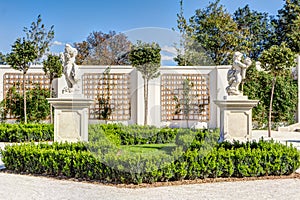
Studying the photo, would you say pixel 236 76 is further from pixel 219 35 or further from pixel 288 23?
pixel 288 23

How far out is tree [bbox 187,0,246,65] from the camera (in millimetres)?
19906

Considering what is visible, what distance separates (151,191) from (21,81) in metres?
12.1

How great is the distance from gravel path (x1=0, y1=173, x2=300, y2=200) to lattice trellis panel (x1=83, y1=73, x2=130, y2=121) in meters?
2.63

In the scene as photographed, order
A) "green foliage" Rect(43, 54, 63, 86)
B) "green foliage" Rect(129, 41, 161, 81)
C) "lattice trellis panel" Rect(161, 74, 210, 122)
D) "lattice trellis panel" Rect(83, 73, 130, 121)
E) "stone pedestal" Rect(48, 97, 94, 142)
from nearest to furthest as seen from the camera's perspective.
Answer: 1. "green foliage" Rect(129, 41, 161, 81)
2. "stone pedestal" Rect(48, 97, 94, 142)
3. "lattice trellis panel" Rect(83, 73, 130, 121)
4. "green foliage" Rect(43, 54, 63, 86)
5. "lattice trellis panel" Rect(161, 74, 210, 122)

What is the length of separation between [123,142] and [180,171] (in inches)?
189

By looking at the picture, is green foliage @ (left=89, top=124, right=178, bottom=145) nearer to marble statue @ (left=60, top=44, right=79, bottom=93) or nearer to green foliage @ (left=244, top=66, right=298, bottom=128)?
marble statue @ (left=60, top=44, right=79, bottom=93)

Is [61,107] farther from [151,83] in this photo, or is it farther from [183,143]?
[151,83]

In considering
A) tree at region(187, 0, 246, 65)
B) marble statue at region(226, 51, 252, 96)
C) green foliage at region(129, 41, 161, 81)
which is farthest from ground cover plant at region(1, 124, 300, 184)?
tree at region(187, 0, 246, 65)

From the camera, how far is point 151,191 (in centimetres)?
498

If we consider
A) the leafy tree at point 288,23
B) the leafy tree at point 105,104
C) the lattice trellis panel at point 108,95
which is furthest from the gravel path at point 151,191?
the leafy tree at point 288,23

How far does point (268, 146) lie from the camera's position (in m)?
6.58

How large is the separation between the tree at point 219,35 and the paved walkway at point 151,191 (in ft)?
47.8

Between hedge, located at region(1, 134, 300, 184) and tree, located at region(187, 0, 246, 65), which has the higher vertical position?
tree, located at region(187, 0, 246, 65)

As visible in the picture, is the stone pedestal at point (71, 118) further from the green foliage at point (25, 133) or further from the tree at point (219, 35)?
the tree at point (219, 35)
